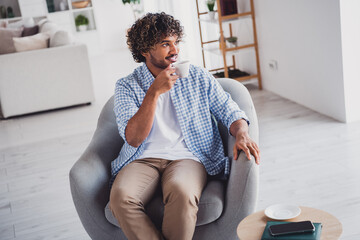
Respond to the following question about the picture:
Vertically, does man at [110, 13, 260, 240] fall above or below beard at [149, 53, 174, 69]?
below

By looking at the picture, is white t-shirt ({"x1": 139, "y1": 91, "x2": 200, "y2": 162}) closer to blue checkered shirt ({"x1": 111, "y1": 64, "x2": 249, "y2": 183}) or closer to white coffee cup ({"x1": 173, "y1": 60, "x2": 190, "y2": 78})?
blue checkered shirt ({"x1": 111, "y1": 64, "x2": 249, "y2": 183})

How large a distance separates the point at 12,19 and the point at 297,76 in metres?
5.85

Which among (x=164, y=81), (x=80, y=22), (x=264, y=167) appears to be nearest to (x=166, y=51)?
(x=164, y=81)

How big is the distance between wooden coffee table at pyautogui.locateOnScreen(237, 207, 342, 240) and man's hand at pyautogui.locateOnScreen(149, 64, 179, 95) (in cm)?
60

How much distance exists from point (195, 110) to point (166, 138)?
0.16 meters

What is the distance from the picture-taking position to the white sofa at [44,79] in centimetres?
456

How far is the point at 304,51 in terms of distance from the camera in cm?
358

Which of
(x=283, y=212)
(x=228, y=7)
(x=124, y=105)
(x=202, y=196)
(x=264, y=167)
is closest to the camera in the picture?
(x=283, y=212)

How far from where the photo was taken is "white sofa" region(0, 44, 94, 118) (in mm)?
4559

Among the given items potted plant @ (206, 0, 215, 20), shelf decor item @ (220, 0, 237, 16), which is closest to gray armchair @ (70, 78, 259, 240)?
shelf decor item @ (220, 0, 237, 16)

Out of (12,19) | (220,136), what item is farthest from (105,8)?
(220,136)

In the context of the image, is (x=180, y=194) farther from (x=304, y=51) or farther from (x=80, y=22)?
(x=80, y=22)

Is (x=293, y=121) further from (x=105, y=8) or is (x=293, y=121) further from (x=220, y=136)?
(x=105, y=8)

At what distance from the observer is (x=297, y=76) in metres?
3.78
